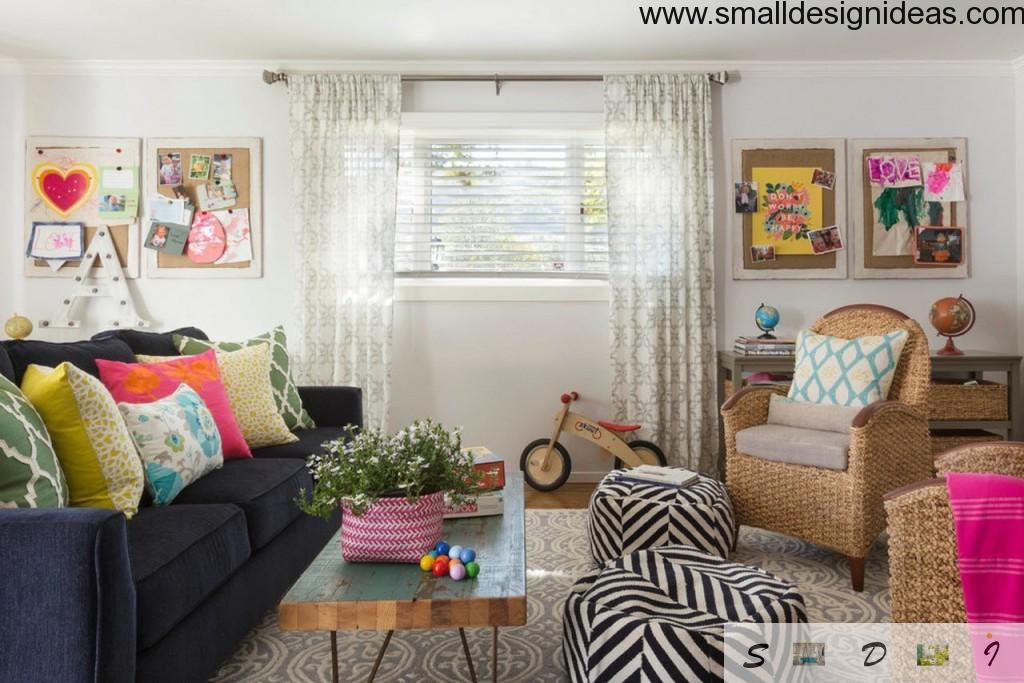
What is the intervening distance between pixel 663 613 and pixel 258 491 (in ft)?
4.24

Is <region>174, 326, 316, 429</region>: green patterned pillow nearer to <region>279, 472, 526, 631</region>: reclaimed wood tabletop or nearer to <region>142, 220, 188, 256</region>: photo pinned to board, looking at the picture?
<region>142, 220, 188, 256</region>: photo pinned to board

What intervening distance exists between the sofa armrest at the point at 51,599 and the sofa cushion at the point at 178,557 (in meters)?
0.17

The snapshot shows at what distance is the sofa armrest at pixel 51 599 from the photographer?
1.28 meters

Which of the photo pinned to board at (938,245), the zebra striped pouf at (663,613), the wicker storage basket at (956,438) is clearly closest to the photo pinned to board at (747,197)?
the photo pinned to board at (938,245)

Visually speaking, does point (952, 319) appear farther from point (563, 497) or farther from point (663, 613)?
point (663, 613)

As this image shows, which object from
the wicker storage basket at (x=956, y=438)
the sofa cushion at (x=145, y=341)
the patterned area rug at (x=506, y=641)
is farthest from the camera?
the wicker storage basket at (x=956, y=438)

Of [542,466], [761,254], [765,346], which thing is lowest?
[542,466]

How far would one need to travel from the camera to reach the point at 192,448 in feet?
7.16

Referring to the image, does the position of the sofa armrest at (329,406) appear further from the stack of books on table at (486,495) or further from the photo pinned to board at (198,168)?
the photo pinned to board at (198,168)

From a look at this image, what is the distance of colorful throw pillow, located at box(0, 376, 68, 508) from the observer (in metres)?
1.48

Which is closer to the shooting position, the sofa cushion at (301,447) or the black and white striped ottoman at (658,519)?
the black and white striped ottoman at (658,519)

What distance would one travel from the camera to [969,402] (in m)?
3.66

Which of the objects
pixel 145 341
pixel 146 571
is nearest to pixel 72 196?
pixel 145 341

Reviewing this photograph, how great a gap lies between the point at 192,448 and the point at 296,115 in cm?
251
